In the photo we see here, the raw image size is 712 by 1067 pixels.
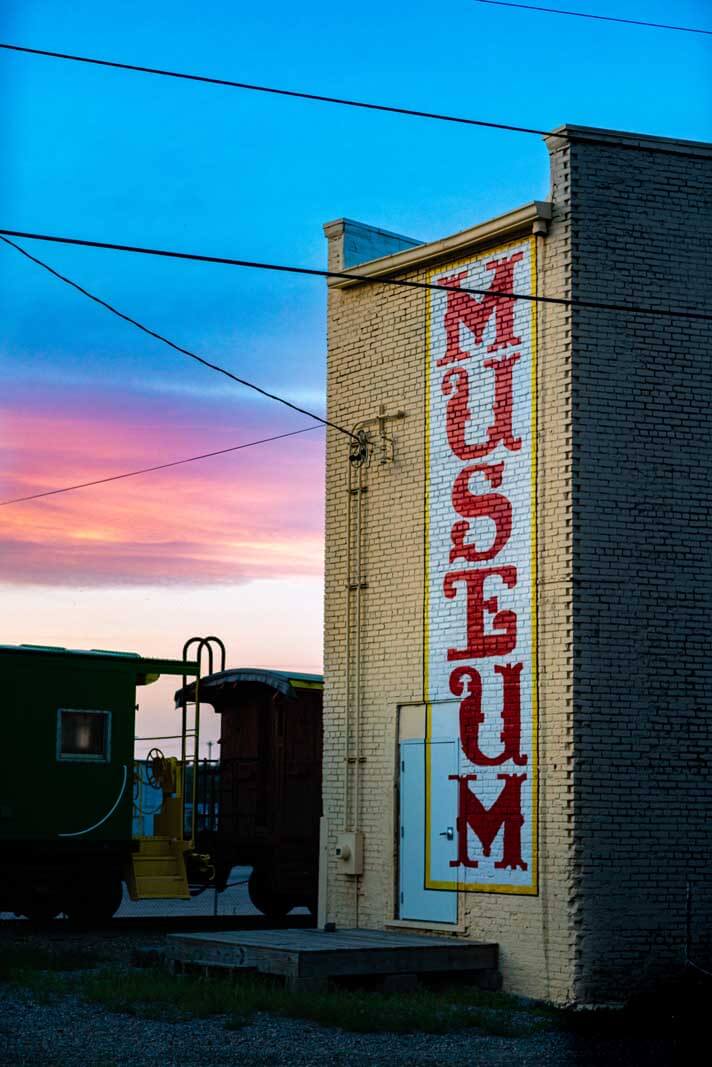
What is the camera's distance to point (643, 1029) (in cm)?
1330

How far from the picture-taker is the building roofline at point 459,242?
15883 millimetres

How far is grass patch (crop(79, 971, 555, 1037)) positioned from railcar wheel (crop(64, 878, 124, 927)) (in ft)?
21.2

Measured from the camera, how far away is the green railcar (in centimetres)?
2047

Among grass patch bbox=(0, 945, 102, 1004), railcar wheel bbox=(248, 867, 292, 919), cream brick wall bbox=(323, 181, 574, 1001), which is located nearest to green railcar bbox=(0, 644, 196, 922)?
railcar wheel bbox=(248, 867, 292, 919)

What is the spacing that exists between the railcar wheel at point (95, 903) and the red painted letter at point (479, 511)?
809cm

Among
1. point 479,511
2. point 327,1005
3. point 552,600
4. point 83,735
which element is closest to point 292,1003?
point 327,1005

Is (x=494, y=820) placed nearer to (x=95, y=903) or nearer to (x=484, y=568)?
(x=484, y=568)

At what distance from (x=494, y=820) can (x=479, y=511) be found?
3.27 meters

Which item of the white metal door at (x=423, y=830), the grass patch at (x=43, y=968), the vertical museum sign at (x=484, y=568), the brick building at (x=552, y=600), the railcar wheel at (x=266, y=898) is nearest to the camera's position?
the grass patch at (x=43, y=968)

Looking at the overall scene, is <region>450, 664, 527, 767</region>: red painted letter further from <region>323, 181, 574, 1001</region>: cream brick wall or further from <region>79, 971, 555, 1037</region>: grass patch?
<region>79, 971, 555, 1037</region>: grass patch

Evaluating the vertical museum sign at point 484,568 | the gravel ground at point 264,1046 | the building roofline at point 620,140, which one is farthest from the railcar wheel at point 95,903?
the building roofline at point 620,140

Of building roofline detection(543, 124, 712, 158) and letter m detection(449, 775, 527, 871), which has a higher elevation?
building roofline detection(543, 124, 712, 158)

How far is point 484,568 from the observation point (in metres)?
16.3

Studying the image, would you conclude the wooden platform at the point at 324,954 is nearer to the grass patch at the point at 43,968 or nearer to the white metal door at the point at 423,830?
the white metal door at the point at 423,830
